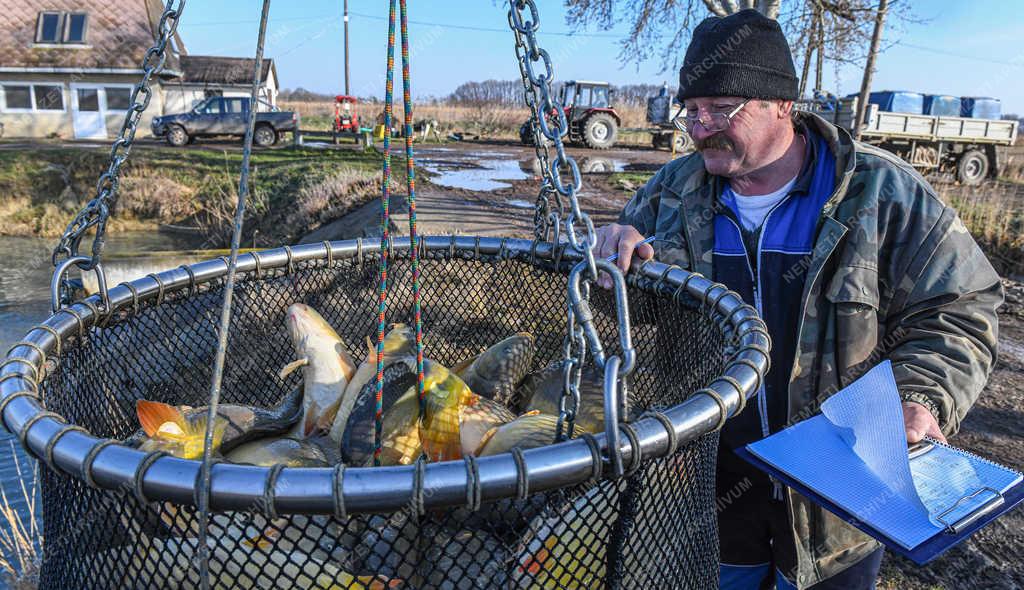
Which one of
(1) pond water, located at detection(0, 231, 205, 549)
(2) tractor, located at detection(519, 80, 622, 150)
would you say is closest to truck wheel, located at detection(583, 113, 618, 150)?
(2) tractor, located at detection(519, 80, 622, 150)

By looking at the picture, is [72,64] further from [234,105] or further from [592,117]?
[592,117]

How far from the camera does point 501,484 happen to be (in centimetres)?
75

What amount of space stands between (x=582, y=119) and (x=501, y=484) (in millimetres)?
18693

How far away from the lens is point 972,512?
3.67ft

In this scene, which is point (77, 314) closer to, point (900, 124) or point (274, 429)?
point (274, 429)

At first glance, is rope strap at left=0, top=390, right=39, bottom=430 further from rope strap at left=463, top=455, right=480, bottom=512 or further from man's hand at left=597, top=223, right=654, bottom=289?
man's hand at left=597, top=223, right=654, bottom=289

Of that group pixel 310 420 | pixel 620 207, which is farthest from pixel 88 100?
pixel 310 420

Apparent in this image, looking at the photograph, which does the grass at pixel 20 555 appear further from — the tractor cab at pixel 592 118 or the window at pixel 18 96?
the window at pixel 18 96

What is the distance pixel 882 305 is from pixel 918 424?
0.34 meters

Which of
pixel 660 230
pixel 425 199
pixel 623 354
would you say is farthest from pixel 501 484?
pixel 425 199

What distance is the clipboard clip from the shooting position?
1.08 meters

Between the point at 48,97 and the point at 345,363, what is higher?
the point at 48,97

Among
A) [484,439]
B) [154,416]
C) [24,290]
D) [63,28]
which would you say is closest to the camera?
[484,439]

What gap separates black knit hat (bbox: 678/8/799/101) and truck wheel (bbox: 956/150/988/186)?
15909mm
